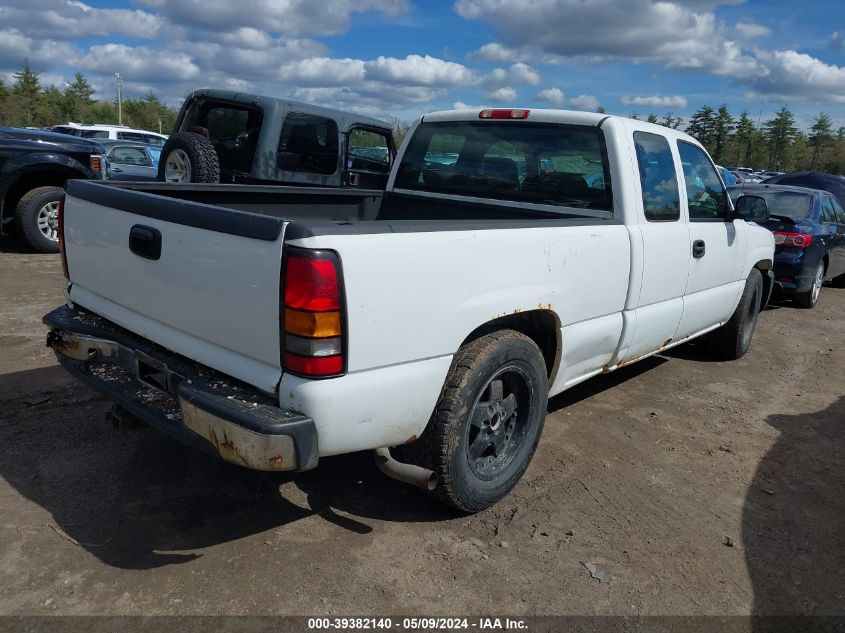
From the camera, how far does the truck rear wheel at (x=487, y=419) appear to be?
2.89 metres

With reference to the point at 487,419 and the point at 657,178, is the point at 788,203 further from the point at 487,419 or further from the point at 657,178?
the point at 487,419

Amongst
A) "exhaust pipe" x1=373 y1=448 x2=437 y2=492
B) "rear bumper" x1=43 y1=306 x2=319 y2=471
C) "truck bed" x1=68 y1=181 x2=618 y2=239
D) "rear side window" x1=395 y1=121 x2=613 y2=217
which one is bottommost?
"exhaust pipe" x1=373 y1=448 x2=437 y2=492

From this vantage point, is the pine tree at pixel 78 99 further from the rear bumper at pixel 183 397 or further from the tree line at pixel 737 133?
the rear bumper at pixel 183 397

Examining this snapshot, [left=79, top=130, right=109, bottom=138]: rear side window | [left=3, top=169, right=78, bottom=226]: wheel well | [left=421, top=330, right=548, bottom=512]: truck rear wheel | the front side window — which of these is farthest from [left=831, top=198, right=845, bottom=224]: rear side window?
[left=79, top=130, right=109, bottom=138]: rear side window

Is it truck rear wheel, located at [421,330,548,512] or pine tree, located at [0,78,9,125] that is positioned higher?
pine tree, located at [0,78,9,125]

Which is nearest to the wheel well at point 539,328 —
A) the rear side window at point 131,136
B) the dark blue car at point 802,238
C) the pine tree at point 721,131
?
the dark blue car at point 802,238

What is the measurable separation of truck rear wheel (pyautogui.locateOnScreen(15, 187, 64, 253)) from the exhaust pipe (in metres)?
7.65

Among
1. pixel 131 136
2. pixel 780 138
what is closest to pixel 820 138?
pixel 780 138

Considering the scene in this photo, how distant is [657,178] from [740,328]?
2.39 meters

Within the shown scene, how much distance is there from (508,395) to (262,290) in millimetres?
1448

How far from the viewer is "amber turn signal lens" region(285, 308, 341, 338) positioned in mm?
2365

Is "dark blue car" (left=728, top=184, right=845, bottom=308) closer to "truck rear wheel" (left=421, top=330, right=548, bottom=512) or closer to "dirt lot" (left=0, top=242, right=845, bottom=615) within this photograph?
"dirt lot" (left=0, top=242, right=845, bottom=615)

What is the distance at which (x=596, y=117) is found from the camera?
4086mm

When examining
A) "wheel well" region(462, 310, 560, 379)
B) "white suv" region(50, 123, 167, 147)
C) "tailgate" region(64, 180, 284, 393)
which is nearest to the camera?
"tailgate" region(64, 180, 284, 393)
